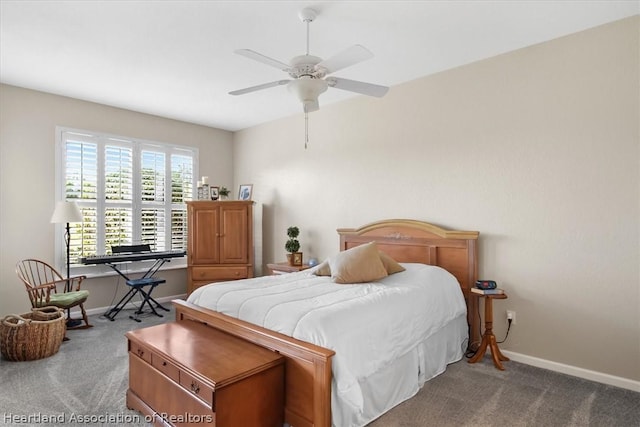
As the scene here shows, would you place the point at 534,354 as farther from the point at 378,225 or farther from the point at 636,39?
the point at 636,39

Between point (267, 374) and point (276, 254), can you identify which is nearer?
point (267, 374)

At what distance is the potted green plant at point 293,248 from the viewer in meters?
4.74

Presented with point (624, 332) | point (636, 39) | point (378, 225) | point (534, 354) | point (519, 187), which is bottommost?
point (534, 354)

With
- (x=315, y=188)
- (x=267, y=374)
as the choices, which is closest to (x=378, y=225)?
(x=315, y=188)

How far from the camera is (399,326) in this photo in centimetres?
242

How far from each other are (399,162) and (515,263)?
154cm

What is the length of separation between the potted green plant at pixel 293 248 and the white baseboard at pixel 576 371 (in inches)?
97.5

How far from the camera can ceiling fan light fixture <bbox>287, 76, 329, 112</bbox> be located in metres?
2.46

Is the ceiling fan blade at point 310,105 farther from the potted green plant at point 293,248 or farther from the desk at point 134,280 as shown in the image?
the desk at point 134,280

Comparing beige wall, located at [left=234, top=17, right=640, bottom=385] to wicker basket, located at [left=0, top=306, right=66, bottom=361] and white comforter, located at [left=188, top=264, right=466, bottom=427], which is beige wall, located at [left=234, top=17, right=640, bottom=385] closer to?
white comforter, located at [left=188, top=264, right=466, bottom=427]

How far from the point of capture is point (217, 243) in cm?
518

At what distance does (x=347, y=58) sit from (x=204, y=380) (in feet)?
6.46

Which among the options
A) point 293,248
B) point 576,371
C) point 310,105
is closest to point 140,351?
point 310,105

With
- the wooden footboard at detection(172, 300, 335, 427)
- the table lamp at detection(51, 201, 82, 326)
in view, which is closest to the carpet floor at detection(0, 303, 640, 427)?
the wooden footboard at detection(172, 300, 335, 427)
